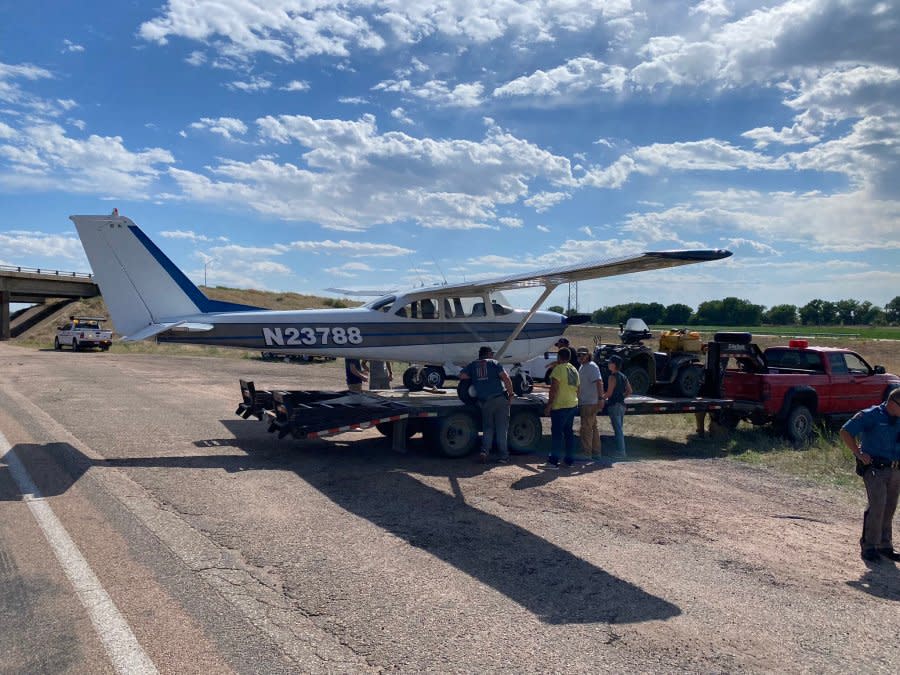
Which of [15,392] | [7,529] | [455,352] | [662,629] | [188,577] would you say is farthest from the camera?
A: [15,392]

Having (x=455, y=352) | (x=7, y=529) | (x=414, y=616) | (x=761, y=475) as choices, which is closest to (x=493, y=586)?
(x=414, y=616)

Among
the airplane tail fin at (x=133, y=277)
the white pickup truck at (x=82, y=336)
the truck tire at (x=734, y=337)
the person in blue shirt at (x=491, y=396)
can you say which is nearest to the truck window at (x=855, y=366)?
the truck tire at (x=734, y=337)

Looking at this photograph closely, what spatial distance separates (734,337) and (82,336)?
38.2m

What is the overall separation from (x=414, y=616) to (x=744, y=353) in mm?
10713

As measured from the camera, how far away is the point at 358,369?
1584cm

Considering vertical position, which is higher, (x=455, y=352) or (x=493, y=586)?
(x=455, y=352)

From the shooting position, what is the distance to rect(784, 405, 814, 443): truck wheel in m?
12.6

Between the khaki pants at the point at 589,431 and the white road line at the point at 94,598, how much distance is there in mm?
7354

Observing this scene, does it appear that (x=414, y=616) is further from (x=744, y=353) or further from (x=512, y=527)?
(x=744, y=353)

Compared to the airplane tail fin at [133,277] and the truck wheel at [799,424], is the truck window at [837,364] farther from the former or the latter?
the airplane tail fin at [133,277]

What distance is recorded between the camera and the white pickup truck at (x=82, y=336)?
40469 mm

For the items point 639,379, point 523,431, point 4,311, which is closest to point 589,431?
point 523,431

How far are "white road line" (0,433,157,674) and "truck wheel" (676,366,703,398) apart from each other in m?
10.8

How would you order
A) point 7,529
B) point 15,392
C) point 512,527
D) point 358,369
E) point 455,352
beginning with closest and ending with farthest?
point 7,529 → point 512,527 → point 455,352 → point 358,369 → point 15,392
